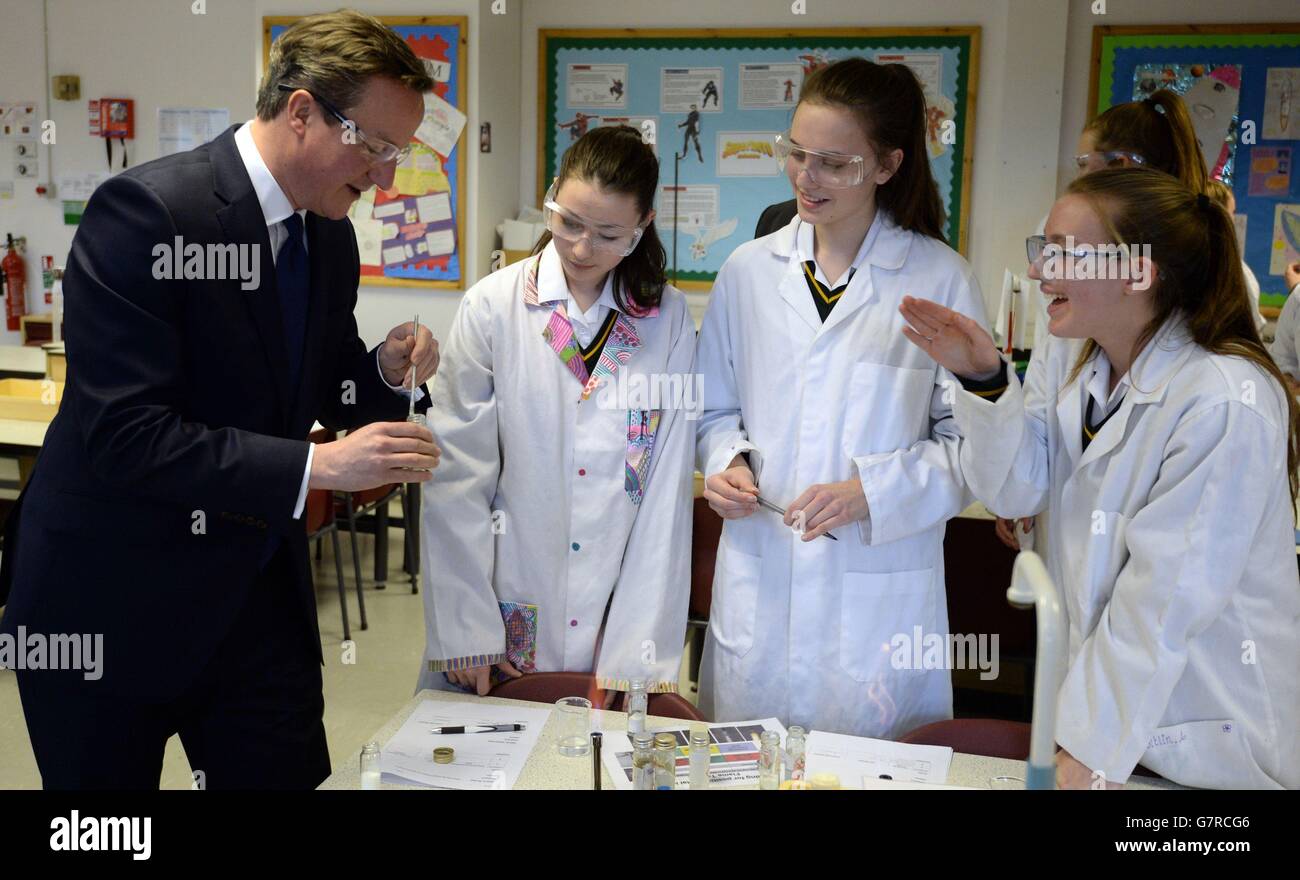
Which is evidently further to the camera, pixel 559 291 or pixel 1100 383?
pixel 559 291

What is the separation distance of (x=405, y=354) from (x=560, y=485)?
0.36m

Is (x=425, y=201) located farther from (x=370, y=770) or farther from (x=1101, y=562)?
(x=1101, y=562)

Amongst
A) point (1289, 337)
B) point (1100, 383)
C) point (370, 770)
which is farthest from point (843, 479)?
point (1289, 337)

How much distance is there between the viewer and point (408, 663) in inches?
160

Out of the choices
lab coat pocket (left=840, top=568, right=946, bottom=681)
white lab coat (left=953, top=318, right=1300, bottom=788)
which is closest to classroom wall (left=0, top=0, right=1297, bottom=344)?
lab coat pocket (left=840, top=568, right=946, bottom=681)

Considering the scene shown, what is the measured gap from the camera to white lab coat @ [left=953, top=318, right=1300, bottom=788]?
148cm

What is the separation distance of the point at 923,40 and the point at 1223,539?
4.81m

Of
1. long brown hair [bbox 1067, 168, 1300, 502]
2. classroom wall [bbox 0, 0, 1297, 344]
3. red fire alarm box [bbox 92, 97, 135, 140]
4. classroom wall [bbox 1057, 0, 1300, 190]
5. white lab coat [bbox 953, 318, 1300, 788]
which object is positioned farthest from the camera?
red fire alarm box [bbox 92, 97, 135, 140]

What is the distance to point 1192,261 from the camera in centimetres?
160

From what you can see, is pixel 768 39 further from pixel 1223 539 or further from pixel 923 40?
pixel 1223 539

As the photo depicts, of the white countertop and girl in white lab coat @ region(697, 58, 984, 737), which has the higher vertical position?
girl in white lab coat @ region(697, 58, 984, 737)

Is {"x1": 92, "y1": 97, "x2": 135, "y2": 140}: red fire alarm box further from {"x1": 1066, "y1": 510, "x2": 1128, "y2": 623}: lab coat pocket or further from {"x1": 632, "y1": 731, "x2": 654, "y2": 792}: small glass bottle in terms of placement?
{"x1": 1066, "y1": 510, "x2": 1128, "y2": 623}: lab coat pocket

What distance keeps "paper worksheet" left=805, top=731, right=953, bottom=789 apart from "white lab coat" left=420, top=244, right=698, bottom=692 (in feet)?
1.13
